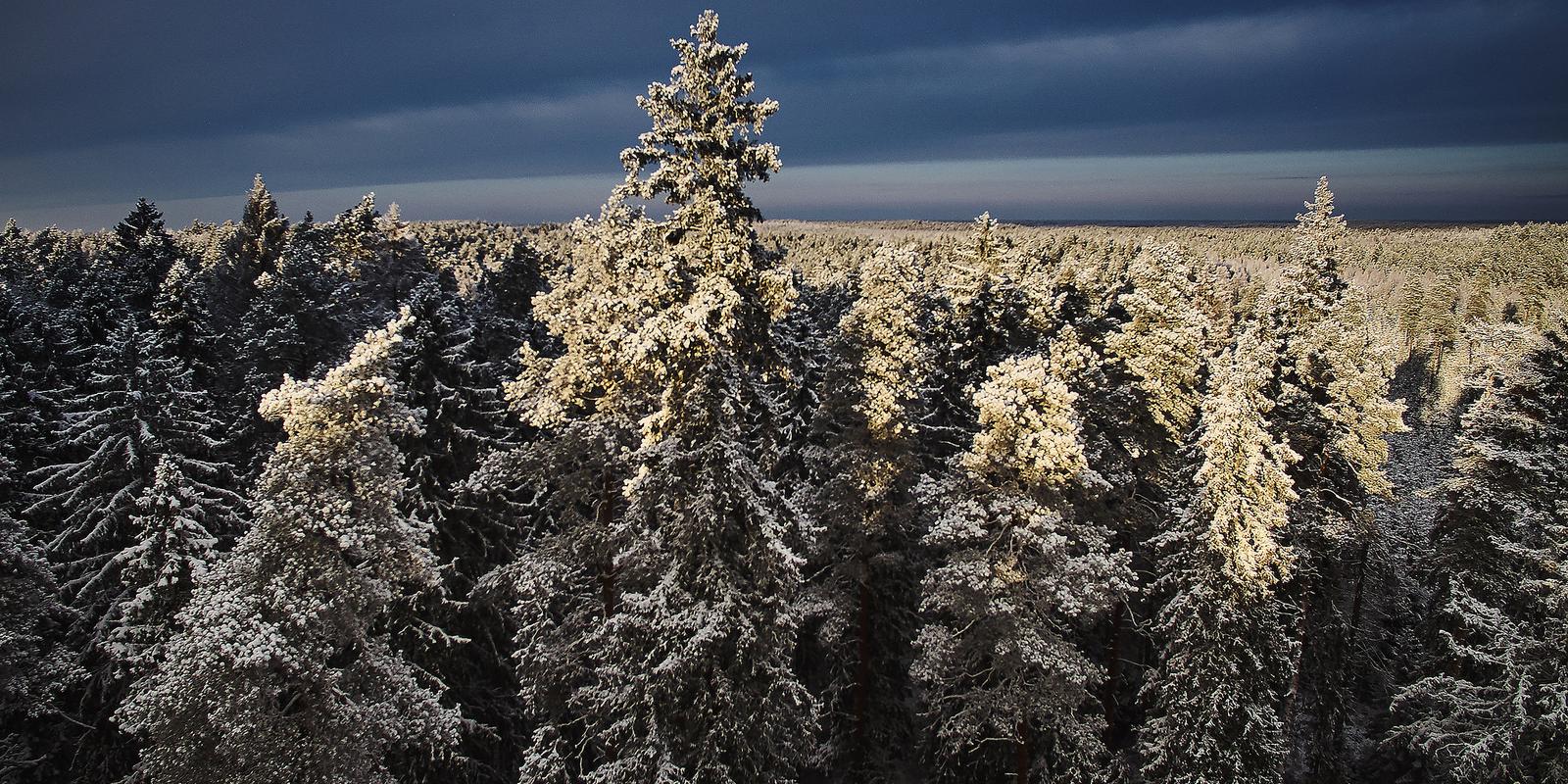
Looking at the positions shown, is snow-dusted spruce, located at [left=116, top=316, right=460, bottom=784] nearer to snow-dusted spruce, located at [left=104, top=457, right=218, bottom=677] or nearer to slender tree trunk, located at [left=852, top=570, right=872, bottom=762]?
snow-dusted spruce, located at [left=104, top=457, right=218, bottom=677]

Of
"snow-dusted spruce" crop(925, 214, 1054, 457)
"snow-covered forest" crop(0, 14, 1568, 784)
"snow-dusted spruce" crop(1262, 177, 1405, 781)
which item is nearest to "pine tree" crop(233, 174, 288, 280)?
"snow-covered forest" crop(0, 14, 1568, 784)

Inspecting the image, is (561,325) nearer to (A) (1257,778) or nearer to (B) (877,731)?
(B) (877,731)

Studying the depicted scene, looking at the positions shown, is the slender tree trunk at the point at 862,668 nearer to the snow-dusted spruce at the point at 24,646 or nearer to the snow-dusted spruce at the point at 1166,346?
the snow-dusted spruce at the point at 1166,346

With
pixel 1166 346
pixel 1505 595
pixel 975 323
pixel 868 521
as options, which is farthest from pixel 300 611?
pixel 1505 595

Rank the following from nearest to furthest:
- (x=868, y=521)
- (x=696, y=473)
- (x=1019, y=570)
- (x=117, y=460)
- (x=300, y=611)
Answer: (x=300, y=611) < (x=696, y=473) < (x=1019, y=570) < (x=868, y=521) < (x=117, y=460)

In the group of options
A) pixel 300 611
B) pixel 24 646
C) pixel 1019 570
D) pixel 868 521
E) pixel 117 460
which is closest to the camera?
pixel 300 611

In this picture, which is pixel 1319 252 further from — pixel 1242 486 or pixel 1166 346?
pixel 1242 486
